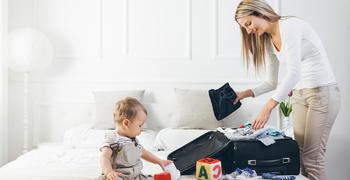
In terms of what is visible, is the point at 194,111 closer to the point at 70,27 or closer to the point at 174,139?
the point at 174,139

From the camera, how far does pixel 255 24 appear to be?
5.82ft

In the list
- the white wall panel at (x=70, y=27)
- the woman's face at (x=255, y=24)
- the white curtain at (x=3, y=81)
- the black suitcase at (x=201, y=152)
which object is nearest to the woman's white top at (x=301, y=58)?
the woman's face at (x=255, y=24)

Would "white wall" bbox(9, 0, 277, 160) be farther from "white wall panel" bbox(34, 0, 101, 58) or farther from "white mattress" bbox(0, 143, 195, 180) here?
"white mattress" bbox(0, 143, 195, 180)

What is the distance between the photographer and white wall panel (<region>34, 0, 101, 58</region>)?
315cm

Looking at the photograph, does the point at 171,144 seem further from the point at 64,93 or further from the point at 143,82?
the point at 64,93

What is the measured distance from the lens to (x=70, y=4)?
3150 mm

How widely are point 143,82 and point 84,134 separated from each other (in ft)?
2.71

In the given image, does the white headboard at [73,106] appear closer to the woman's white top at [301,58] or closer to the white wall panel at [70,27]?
the white wall panel at [70,27]

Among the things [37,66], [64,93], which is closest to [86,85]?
[64,93]

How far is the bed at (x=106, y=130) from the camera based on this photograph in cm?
176

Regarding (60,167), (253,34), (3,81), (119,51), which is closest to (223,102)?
(253,34)

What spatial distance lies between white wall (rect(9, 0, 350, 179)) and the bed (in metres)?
0.23

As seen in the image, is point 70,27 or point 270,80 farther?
point 70,27

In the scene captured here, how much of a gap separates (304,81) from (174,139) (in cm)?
108
